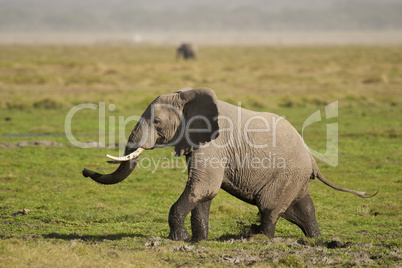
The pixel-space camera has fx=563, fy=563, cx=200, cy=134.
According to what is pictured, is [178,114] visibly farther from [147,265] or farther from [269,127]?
[147,265]

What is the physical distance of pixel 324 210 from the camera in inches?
439

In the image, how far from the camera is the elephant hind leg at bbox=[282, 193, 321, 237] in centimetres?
905

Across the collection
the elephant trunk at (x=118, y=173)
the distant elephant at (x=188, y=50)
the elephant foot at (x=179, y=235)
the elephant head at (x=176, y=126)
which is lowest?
the elephant foot at (x=179, y=235)

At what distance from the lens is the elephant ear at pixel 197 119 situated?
27.8ft

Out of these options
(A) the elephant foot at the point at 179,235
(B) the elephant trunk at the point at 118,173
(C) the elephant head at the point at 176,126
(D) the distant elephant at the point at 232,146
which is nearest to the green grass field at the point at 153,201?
(A) the elephant foot at the point at 179,235

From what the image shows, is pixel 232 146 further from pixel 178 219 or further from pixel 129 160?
pixel 129 160

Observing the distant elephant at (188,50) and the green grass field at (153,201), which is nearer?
the green grass field at (153,201)

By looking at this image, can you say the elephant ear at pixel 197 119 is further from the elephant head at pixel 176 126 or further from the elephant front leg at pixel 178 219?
the elephant front leg at pixel 178 219

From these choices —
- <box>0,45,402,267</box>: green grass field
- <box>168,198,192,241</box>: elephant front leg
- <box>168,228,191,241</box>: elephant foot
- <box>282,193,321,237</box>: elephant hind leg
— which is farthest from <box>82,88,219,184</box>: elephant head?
<box>282,193,321,237</box>: elephant hind leg

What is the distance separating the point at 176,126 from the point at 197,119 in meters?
0.37

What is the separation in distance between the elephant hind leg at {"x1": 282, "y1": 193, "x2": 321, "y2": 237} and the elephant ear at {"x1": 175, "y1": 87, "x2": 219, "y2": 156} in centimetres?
184

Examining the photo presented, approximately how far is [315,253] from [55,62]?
44936 mm

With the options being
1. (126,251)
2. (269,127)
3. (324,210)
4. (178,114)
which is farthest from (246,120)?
(324,210)

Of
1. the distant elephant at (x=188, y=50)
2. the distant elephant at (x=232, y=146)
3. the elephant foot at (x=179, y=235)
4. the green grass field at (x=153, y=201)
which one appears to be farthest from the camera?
the distant elephant at (x=188, y=50)
